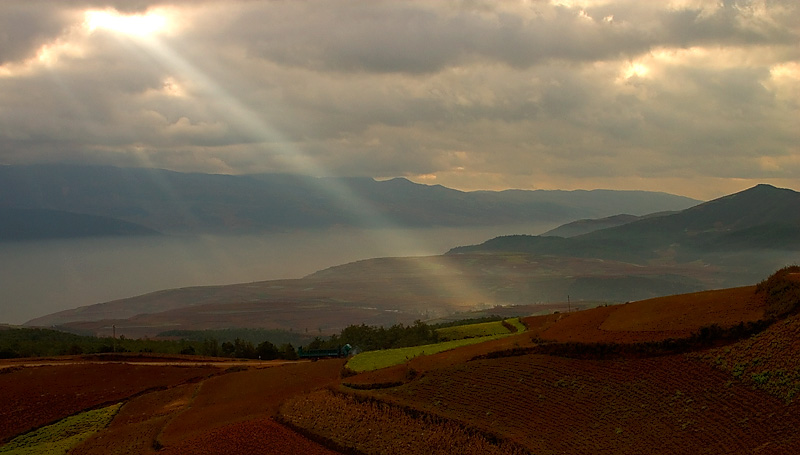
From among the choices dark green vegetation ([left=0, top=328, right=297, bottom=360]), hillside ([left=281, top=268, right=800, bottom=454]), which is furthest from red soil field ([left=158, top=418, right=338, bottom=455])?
dark green vegetation ([left=0, top=328, right=297, bottom=360])

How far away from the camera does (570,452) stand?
77.8 feet

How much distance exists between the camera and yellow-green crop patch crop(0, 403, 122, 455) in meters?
37.4

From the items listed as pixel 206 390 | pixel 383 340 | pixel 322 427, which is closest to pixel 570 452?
pixel 322 427

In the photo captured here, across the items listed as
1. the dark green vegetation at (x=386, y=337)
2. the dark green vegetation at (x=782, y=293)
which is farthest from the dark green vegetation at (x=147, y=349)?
the dark green vegetation at (x=782, y=293)

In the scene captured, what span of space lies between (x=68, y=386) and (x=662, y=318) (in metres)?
44.7

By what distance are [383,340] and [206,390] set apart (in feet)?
121

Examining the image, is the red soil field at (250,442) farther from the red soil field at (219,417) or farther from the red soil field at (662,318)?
the red soil field at (662,318)

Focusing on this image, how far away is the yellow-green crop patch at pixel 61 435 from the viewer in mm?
37438

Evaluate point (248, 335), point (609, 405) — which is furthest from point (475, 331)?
point (248, 335)

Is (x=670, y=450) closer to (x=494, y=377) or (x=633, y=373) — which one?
(x=633, y=373)

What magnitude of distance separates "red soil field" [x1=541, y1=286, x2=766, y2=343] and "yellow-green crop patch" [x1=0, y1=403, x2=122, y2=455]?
92.7ft

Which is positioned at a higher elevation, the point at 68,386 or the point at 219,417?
the point at 68,386

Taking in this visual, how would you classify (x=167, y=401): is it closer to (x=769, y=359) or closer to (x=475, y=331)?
(x=475, y=331)

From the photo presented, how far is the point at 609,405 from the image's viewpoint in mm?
26969
